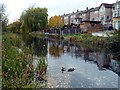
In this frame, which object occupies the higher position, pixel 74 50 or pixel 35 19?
pixel 35 19

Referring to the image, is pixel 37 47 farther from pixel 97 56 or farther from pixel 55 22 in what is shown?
pixel 55 22

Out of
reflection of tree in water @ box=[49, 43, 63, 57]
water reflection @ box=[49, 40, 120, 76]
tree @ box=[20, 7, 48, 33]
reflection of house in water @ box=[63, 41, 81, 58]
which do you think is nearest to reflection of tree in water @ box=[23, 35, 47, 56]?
reflection of tree in water @ box=[49, 43, 63, 57]

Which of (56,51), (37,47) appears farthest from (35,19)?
(56,51)

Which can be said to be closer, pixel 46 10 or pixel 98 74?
pixel 98 74

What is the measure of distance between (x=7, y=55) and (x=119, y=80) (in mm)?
6362

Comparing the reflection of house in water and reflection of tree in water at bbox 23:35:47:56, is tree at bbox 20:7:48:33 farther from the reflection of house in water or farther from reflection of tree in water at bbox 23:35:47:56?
the reflection of house in water

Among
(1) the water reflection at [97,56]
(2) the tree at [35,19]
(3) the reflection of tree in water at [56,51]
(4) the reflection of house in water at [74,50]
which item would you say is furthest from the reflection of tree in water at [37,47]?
(2) the tree at [35,19]

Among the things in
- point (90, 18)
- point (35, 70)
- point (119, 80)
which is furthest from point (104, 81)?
point (90, 18)

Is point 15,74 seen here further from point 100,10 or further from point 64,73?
point 100,10

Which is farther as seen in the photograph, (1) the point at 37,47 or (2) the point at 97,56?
(1) the point at 37,47

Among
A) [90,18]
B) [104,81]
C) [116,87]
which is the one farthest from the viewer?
[90,18]

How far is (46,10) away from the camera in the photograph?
73.9m

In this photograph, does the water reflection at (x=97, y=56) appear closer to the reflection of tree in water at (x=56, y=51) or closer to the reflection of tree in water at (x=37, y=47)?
the reflection of tree in water at (x=56, y=51)

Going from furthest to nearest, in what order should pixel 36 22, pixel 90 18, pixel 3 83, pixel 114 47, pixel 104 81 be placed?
pixel 90 18 → pixel 36 22 → pixel 114 47 → pixel 104 81 → pixel 3 83
